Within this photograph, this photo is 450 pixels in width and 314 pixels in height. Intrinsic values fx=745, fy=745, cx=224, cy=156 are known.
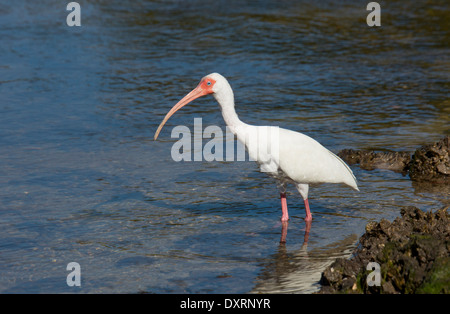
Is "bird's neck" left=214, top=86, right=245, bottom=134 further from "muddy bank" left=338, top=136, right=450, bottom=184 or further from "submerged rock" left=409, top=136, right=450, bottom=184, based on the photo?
"submerged rock" left=409, top=136, right=450, bottom=184

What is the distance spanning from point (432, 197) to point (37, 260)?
4480mm

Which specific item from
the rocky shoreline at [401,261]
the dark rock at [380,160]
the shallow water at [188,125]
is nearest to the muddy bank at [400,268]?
the rocky shoreline at [401,261]

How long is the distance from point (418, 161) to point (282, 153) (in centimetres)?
239

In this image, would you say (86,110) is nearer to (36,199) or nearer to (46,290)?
(36,199)

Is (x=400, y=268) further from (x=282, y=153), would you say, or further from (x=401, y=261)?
(x=282, y=153)

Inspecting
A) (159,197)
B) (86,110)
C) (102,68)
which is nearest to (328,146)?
(159,197)

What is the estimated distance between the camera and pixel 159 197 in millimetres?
8680

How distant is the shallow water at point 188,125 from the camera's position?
22.8 feet

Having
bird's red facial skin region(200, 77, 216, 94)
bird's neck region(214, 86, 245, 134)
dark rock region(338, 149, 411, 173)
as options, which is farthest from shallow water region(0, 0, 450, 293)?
bird's red facial skin region(200, 77, 216, 94)

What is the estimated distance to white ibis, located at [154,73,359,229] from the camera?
7.66m

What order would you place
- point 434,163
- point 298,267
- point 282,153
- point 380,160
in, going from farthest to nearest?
1. point 380,160
2. point 434,163
3. point 282,153
4. point 298,267

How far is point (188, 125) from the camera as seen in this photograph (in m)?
11.6

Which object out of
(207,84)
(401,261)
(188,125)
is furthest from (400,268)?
(188,125)
